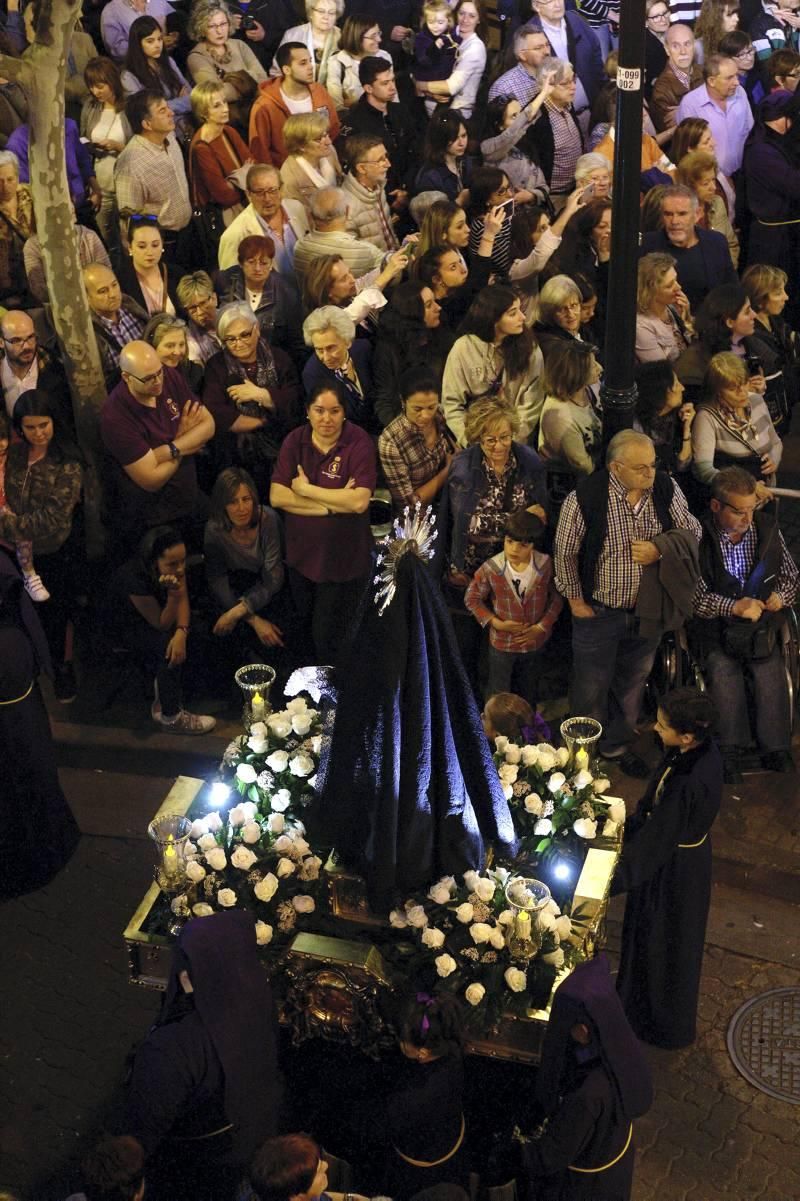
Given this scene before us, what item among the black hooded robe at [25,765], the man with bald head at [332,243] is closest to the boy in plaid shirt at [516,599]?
the black hooded robe at [25,765]

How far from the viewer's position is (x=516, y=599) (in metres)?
7.86

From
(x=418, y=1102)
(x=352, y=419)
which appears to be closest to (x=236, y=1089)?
(x=418, y=1102)

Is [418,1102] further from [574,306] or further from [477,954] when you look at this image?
[574,306]

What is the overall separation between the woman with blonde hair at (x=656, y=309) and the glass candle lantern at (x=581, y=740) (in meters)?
3.44

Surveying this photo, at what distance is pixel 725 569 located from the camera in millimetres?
7910

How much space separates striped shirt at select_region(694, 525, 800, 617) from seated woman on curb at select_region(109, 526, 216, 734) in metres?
2.76

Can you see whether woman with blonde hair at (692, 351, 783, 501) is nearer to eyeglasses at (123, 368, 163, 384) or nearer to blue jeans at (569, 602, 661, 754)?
blue jeans at (569, 602, 661, 754)

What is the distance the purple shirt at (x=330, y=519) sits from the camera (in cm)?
815

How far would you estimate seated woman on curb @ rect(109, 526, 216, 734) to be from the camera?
811 cm

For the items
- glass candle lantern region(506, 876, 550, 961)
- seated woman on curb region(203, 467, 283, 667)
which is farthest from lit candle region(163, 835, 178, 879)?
seated woman on curb region(203, 467, 283, 667)

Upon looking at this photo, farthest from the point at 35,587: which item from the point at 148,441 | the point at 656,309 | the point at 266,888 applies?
the point at 656,309

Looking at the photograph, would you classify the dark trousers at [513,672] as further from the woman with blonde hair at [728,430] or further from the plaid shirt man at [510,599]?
the woman with blonde hair at [728,430]

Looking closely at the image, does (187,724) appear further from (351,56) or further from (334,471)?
(351,56)

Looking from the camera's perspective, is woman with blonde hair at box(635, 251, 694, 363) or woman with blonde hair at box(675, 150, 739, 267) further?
woman with blonde hair at box(675, 150, 739, 267)
